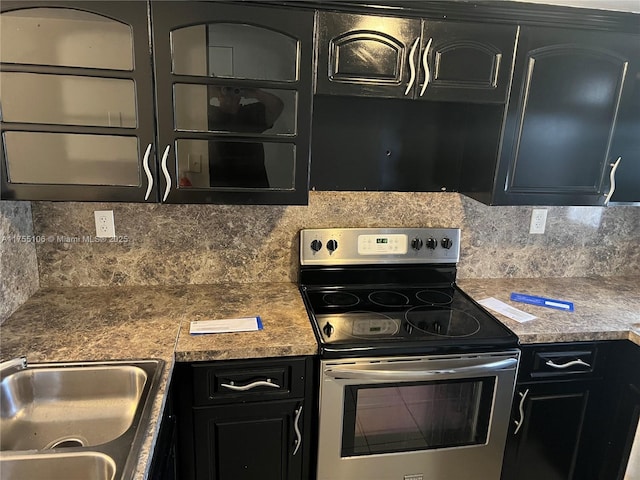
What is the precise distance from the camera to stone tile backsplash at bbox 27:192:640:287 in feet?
5.84

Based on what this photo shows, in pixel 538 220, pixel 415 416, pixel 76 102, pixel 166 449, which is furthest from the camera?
pixel 538 220

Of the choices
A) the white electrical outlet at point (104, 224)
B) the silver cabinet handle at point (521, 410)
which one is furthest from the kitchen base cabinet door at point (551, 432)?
the white electrical outlet at point (104, 224)

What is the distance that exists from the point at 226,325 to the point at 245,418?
0.31 meters

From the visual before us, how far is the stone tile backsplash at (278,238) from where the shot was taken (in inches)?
70.1

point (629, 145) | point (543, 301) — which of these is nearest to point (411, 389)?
point (543, 301)

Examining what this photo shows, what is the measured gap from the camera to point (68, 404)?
126 centimetres

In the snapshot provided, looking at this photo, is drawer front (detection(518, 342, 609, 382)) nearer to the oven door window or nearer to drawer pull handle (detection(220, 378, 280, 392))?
the oven door window

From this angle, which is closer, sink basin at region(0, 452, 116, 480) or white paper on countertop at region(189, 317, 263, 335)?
sink basin at region(0, 452, 116, 480)

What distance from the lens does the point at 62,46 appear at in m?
1.33

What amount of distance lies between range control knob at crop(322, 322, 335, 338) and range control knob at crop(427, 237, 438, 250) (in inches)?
25.3

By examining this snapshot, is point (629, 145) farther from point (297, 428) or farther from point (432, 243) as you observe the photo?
point (297, 428)

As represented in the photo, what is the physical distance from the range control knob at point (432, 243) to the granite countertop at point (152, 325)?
625mm

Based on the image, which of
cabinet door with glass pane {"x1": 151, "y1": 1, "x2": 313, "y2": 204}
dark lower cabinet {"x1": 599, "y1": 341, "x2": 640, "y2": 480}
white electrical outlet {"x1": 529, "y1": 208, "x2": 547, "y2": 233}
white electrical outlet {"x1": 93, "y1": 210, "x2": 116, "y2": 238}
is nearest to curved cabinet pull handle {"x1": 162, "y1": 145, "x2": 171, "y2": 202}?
A: cabinet door with glass pane {"x1": 151, "y1": 1, "x2": 313, "y2": 204}

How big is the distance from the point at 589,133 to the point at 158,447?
1827 millimetres
